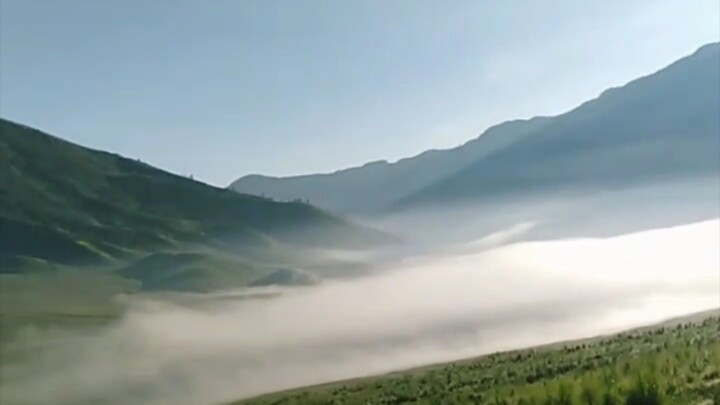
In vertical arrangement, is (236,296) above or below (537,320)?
above

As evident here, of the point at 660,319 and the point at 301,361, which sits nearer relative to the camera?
the point at 660,319

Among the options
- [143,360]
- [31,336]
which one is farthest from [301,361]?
[31,336]

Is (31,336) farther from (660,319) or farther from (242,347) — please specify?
(660,319)

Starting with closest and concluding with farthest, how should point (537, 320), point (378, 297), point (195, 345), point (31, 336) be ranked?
point (537, 320)
point (195, 345)
point (31, 336)
point (378, 297)

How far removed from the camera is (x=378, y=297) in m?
166

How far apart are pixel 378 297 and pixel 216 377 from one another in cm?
9420

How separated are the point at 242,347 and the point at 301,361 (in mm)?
24332

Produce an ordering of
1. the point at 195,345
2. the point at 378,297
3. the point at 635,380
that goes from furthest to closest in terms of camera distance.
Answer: the point at 378,297, the point at 195,345, the point at 635,380

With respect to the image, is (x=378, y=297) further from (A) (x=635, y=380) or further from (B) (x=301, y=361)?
(A) (x=635, y=380)

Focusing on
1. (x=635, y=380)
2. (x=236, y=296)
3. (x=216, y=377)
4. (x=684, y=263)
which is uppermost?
(x=236, y=296)

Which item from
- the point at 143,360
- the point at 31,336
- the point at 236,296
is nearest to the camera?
the point at 143,360

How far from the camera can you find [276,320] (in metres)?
138

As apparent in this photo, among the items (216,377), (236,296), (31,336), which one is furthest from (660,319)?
(236,296)

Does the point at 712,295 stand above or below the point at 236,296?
below
